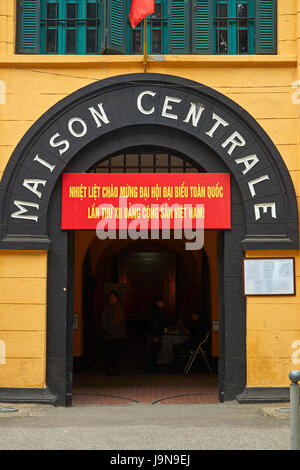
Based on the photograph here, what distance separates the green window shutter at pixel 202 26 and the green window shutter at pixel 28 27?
8.27 ft

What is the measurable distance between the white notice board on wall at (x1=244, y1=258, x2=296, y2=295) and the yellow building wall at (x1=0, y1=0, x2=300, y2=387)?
0.11 meters

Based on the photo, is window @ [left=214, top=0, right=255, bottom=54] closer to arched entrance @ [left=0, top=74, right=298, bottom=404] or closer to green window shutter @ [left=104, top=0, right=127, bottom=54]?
arched entrance @ [left=0, top=74, right=298, bottom=404]

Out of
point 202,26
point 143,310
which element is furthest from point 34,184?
point 143,310

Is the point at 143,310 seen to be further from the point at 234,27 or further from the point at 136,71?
the point at 234,27

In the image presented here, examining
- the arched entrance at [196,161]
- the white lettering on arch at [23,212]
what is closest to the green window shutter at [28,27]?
the arched entrance at [196,161]

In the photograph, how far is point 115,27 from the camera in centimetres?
1000

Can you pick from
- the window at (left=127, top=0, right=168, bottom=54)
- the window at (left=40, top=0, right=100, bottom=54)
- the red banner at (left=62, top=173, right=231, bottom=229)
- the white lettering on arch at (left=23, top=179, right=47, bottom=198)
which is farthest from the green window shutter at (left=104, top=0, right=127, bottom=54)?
the white lettering on arch at (left=23, top=179, right=47, bottom=198)

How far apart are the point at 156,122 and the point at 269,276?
9.76ft

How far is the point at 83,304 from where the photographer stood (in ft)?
44.6

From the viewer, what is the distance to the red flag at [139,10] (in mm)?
9438

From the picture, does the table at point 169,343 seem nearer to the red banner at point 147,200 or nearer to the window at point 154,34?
the red banner at point 147,200

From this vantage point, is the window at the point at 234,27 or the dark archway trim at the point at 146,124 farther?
the window at the point at 234,27

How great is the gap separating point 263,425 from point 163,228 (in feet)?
10.9

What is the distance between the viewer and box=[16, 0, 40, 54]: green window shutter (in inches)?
394
